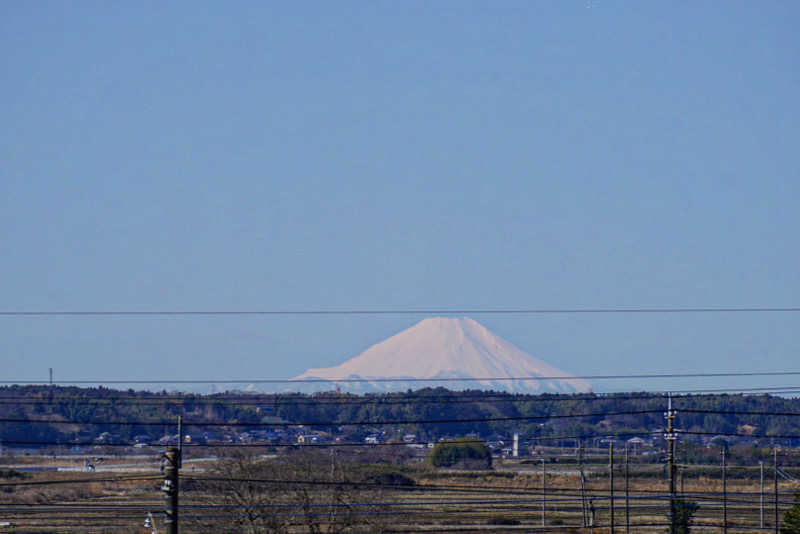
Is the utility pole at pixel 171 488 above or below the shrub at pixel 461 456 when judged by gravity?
above

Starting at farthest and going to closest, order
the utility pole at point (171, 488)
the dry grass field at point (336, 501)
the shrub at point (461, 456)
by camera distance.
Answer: the shrub at point (461, 456), the dry grass field at point (336, 501), the utility pole at point (171, 488)

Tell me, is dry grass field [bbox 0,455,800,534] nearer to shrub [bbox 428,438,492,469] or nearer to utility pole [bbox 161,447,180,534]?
utility pole [bbox 161,447,180,534]

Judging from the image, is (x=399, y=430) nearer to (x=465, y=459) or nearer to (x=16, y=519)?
(x=465, y=459)

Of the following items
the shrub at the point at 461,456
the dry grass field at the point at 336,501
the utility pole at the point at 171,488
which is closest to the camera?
the utility pole at the point at 171,488

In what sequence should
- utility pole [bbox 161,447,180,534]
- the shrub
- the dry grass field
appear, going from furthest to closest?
the shrub, the dry grass field, utility pole [bbox 161,447,180,534]

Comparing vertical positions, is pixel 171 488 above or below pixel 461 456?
above

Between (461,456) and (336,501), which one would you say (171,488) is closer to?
(336,501)

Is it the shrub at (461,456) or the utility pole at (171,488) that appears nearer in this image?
→ the utility pole at (171,488)

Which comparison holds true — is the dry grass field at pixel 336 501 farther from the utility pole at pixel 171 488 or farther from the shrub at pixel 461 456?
the shrub at pixel 461 456

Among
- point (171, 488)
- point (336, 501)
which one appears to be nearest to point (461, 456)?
point (336, 501)

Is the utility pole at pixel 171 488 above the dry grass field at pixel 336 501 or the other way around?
above

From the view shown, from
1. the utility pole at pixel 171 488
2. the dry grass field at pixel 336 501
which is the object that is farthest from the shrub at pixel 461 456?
the utility pole at pixel 171 488

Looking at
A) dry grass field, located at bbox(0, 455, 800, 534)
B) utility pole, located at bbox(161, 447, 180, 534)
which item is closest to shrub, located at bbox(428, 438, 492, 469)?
dry grass field, located at bbox(0, 455, 800, 534)

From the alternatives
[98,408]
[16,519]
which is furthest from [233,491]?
[98,408]
